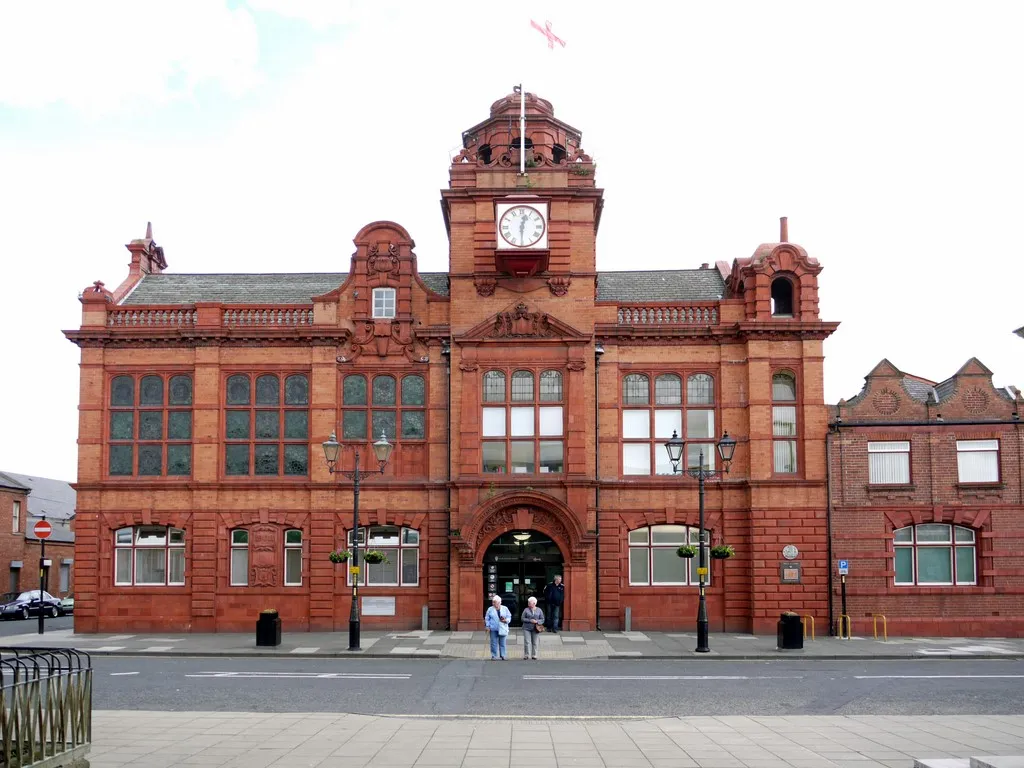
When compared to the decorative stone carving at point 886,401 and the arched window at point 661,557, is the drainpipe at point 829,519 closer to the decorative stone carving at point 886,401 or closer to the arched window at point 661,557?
the decorative stone carving at point 886,401

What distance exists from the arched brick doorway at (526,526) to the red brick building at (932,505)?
26.6 feet

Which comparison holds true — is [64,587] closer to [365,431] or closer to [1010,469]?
[365,431]

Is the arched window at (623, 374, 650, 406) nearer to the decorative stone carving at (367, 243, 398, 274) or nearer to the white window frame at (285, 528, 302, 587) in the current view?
the decorative stone carving at (367, 243, 398, 274)

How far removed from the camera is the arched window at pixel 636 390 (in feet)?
120

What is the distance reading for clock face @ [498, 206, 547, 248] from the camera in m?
35.5

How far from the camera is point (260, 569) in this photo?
36.0 meters

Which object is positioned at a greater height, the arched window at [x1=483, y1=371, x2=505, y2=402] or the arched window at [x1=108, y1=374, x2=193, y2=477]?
the arched window at [x1=483, y1=371, x2=505, y2=402]

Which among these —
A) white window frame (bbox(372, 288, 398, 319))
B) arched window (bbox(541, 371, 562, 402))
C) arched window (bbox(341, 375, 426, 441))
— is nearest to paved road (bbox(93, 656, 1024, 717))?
arched window (bbox(341, 375, 426, 441))

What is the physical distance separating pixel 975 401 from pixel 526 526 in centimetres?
1530

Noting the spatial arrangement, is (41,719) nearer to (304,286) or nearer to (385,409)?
(385,409)

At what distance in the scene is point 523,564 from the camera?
3584 centimetres

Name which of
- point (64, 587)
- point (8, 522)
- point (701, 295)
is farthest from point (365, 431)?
point (64, 587)

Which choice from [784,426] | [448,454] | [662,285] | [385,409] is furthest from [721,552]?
[385,409]

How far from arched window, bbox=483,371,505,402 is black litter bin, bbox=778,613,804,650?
1167cm
